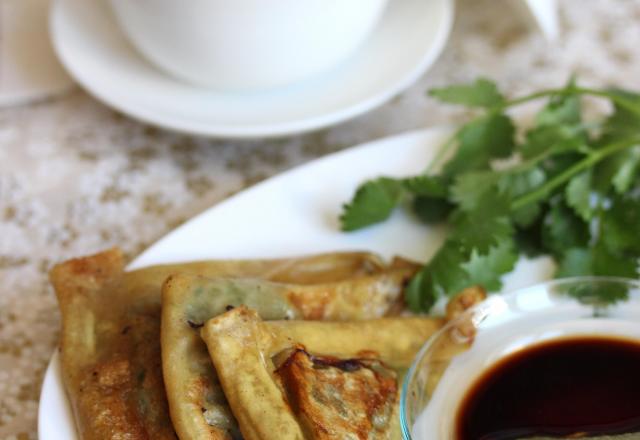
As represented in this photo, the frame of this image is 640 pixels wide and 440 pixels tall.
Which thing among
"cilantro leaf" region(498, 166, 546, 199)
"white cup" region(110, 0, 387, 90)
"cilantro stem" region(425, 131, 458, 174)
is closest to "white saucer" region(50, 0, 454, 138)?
"white cup" region(110, 0, 387, 90)

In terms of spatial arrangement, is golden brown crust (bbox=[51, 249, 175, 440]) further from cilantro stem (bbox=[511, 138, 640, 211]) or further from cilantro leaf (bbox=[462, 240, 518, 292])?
cilantro stem (bbox=[511, 138, 640, 211])

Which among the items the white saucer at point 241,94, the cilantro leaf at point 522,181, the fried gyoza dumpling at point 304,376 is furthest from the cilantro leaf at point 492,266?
the white saucer at point 241,94

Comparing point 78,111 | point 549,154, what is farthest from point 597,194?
point 78,111

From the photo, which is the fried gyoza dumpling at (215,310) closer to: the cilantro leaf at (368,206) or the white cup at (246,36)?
the cilantro leaf at (368,206)

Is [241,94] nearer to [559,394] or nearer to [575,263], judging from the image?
[575,263]

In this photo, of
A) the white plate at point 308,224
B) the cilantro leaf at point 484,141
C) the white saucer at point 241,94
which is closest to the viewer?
the white plate at point 308,224

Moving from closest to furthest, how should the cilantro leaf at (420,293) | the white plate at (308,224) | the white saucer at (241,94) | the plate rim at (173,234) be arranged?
the plate rim at (173,234) < the cilantro leaf at (420,293) < the white plate at (308,224) < the white saucer at (241,94)

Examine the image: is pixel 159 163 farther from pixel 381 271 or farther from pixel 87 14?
pixel 381 271
